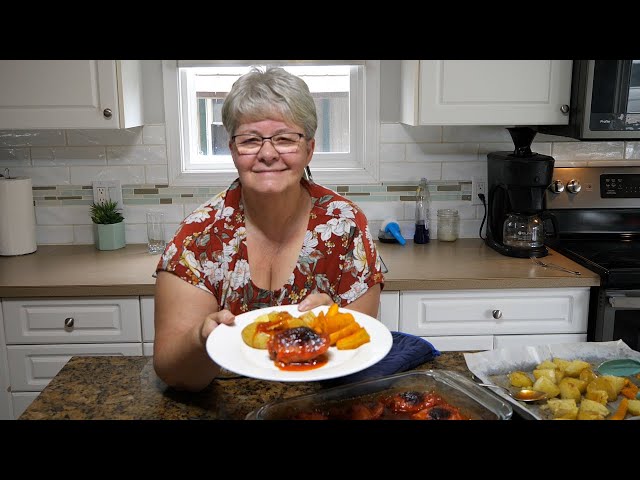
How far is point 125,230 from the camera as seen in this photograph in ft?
10.2

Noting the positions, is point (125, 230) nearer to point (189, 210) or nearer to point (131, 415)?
point (189, 210)

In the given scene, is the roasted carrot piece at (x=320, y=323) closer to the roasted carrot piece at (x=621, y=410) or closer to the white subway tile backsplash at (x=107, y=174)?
the roasted carrot piece at (x=621, y=410)

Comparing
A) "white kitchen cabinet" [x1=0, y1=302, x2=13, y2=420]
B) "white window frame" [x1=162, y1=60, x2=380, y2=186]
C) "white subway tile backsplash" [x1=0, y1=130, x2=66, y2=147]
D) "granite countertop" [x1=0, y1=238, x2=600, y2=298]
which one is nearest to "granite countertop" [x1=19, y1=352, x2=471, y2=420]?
"granite countertop" [x1=0, y1=238, x2=600, y2=298]

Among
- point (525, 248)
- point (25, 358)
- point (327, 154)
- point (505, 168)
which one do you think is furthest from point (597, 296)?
point (25, 358)

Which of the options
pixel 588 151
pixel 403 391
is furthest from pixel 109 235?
pixel 588 151

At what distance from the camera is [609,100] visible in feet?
8.53

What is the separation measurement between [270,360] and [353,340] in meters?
0.15

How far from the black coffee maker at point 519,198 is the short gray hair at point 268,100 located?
146cm

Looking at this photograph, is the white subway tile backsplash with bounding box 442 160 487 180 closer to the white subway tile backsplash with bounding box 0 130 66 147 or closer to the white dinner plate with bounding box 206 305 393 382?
the white subway tile backsplash with bounding box 0 130 66 147

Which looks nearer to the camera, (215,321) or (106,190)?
(215,321)

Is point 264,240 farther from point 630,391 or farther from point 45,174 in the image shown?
point 45,174

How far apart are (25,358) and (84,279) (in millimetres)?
385

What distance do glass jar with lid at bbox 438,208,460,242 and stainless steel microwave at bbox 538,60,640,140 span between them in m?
0.67

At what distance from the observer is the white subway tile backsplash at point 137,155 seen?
120 inches
